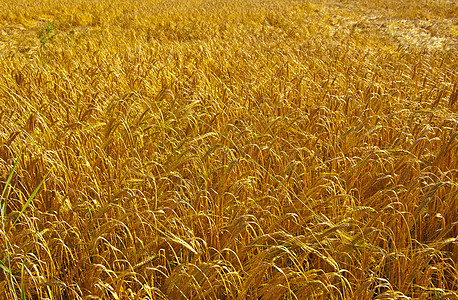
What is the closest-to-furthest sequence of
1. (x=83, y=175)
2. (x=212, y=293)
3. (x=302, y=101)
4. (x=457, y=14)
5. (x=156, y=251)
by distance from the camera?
(x=212, y=293)
(x=156, y=251)
(x=83, y=175)
(x=302, y=101)
(x=457, y=14)

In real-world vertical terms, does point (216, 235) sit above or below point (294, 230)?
above

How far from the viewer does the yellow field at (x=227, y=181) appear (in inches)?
51.0

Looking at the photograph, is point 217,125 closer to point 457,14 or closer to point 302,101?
point 302,101

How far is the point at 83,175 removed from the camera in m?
1.77

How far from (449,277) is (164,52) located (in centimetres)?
413

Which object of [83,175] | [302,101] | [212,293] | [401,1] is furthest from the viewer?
[401,1]

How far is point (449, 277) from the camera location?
152cm

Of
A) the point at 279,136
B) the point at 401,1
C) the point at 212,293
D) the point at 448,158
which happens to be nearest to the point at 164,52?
the point at 279,136

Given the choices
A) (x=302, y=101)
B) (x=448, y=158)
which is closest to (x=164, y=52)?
(x=302, y=101)

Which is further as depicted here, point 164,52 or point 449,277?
point 164,52

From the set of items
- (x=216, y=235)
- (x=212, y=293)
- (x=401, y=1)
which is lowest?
(x=212, y=293)

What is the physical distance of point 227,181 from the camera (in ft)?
5.93

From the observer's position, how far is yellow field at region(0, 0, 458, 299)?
1295 millimetres

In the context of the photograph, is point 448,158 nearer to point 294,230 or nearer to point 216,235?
point 294,230
